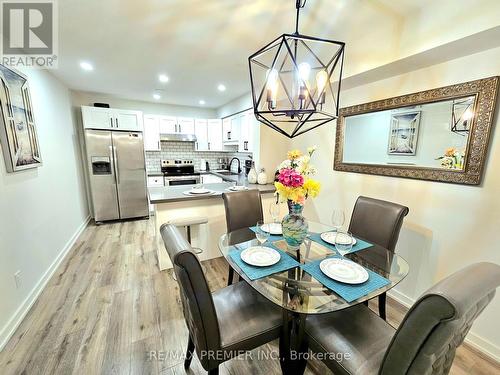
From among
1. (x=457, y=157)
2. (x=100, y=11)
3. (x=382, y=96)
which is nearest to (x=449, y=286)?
(x=457, y=157)

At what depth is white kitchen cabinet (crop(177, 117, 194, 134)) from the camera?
4805mm

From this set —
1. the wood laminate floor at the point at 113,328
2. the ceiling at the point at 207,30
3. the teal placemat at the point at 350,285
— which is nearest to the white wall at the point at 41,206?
the wood laminate floor at the point at 113,328

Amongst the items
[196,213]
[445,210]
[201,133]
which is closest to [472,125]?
[445,210]

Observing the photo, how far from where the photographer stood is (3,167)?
1.73 m

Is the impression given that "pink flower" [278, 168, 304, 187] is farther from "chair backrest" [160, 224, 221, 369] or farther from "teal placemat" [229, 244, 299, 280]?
"chair backrest" [160, 224, 221, 369]

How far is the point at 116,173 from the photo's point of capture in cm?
406

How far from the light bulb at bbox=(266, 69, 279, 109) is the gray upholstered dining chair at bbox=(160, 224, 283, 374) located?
0.90 m

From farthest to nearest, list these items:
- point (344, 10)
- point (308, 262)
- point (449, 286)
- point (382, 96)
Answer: point (382, 96)
point (344, 10)
point (308, 262)
point (449, 286)

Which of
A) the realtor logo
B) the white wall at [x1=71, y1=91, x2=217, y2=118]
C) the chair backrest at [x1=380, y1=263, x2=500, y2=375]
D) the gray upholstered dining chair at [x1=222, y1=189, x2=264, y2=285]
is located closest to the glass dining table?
the chair backrest at [x1=380, y1=263, x2=500, y2=375]

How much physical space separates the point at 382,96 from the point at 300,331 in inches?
87.2

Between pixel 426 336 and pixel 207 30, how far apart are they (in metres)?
2.37

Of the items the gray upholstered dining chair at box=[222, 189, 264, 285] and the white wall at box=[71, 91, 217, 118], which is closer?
the gray upholstered dining chair at box=[222, 189, 264, 285]

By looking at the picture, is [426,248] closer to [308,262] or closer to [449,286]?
[308,262]

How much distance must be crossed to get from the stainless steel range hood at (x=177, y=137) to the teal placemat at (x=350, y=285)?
4.32m
